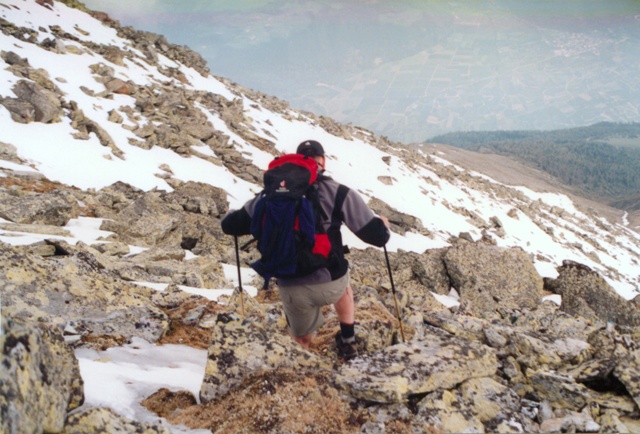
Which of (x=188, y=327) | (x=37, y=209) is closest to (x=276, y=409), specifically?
(x=188, y=327)

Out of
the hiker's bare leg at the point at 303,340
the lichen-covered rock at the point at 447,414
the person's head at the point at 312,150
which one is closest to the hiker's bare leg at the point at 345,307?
the hiker's bare leg at the point at 303,340

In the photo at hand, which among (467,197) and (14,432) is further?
(467,197)

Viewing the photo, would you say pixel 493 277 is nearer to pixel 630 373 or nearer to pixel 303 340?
pixel 630 373

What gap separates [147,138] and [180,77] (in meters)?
24.2

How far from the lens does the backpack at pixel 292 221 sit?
4773 mm

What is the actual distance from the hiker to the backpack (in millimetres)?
83

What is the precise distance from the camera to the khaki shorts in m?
5.26

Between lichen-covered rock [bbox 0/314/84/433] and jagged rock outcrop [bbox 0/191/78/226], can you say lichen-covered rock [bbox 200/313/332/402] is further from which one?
jagged rock outcrop [bbox 0/191/78/226]

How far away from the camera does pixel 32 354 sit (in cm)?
290

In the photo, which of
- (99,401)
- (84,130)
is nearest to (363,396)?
(99,401)

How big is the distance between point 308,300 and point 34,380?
3162 millimetres

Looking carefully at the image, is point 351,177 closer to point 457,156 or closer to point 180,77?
point 180,77

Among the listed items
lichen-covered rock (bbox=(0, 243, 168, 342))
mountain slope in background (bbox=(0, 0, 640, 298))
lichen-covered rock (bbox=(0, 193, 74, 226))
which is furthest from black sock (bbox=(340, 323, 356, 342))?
mountain slope in background (bbox=(0, 0, 640, 298))

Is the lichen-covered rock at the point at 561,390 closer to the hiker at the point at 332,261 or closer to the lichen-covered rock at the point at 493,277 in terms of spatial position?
the hiker at the point at 332,261
